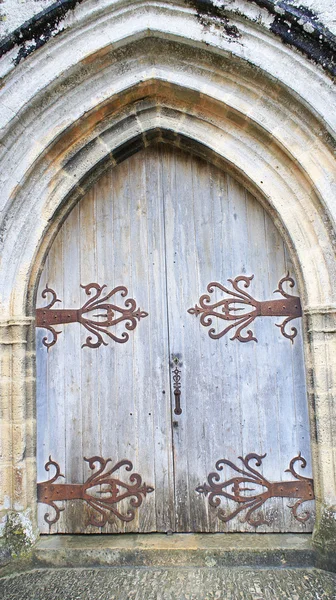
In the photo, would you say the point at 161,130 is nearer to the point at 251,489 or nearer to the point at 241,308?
the point at 241,308

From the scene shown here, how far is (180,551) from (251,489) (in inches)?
21.8

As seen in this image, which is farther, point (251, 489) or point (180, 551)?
point (251, 489)

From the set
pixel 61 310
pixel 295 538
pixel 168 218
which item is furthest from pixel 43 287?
pixel 295 538

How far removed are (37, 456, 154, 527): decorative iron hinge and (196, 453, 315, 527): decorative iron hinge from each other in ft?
1.33

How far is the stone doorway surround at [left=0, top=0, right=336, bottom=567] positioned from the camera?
238 centimetres

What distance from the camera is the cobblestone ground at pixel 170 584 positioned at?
2.18m

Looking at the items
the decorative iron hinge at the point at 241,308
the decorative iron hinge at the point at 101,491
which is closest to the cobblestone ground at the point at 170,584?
the decorative iron hinge at the point at 101,491

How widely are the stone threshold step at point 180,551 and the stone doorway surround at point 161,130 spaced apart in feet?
0.50

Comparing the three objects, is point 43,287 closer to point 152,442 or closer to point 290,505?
point 152,442

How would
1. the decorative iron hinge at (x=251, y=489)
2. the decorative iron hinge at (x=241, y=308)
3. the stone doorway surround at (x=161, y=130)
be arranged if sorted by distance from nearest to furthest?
the stone doorway surround at (x=161, y=130)
the decorative iron hinge at (x=251, y=489)
the decorative iron hinge at (x=241, y=308)

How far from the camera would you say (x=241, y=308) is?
271cm

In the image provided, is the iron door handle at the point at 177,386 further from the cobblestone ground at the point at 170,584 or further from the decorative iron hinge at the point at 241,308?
the cobblestone ground at the point at 170,584

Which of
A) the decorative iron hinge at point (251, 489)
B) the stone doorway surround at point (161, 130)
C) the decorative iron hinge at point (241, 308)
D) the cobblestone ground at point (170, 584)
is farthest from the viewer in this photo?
the decorative iron hinge at point (241, 308)

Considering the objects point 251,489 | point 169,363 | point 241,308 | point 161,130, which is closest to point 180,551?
point 251,489
